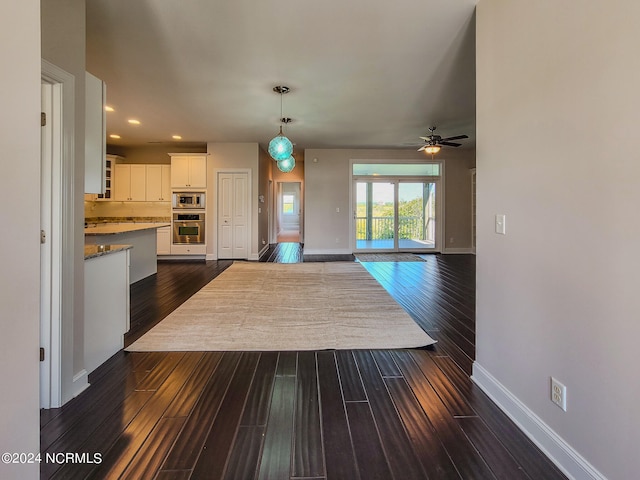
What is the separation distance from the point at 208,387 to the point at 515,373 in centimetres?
181

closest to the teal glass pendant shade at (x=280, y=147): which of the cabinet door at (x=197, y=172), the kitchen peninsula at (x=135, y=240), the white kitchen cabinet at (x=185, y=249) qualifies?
the kitchen peninsula at (x=135, y=240)

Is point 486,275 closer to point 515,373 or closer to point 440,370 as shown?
point 515,373

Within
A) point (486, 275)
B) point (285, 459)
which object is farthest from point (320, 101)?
point (285, 459)

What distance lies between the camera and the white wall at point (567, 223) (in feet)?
3.57

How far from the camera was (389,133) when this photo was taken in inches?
253

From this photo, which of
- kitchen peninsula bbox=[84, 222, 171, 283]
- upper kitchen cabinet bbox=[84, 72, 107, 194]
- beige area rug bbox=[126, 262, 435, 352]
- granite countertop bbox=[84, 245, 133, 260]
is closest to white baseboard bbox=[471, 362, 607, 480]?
beige area rug bbox=[126, 262, 435, 352]

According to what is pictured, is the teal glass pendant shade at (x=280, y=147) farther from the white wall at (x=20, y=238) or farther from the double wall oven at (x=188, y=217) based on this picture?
the white wall at (x=20, y=238)

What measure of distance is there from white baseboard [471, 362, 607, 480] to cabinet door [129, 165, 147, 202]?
7.77 m

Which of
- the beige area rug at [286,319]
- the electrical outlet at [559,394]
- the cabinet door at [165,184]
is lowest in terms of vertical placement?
the beige area rug at [286,319]

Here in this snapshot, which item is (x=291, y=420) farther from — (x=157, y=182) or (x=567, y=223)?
(x=157, y=182)

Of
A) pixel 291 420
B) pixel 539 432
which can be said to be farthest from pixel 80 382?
pixel 539 432

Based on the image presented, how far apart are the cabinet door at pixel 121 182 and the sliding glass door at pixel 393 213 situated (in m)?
5.59

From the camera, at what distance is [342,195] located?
810 cm

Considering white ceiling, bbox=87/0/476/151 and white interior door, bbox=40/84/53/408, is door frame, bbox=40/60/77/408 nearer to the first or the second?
white interior door, bbox=40/84/53/408
